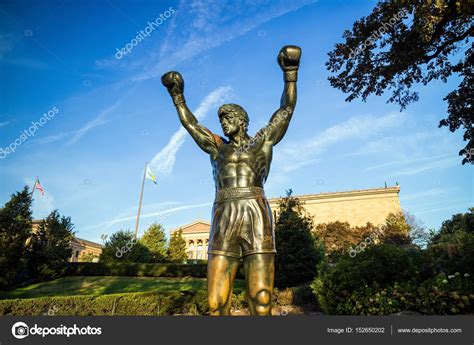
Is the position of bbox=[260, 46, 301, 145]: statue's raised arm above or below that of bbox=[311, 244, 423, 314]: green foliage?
above

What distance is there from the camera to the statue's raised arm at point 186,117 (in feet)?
13.3

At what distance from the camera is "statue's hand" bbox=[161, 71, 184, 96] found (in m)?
4.18

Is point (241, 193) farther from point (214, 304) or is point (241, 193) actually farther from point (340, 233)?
point (340, 233)

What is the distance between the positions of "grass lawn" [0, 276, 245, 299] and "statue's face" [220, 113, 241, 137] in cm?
1622

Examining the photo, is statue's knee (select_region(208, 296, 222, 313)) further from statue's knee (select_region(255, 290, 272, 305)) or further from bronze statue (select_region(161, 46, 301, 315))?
statue's knee (select_region(255, 290, 272, 305))

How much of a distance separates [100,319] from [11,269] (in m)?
23.1

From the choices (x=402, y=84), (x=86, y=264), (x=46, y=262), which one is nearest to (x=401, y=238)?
(x=402, y=84)

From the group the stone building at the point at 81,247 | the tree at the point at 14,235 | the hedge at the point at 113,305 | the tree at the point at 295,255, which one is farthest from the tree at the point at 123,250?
the stone building at the point at 81,247

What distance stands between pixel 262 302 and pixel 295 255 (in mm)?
13410

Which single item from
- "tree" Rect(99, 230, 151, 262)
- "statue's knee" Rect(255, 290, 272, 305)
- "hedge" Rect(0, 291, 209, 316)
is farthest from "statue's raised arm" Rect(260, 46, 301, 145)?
"tree" Rect(99, 230, 151, 262)

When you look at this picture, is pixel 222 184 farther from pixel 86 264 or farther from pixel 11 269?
pixel 86 264

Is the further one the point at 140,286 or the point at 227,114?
the point at 140,286

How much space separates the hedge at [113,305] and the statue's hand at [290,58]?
42.7 feet

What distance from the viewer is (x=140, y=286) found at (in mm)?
21625
